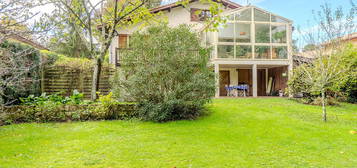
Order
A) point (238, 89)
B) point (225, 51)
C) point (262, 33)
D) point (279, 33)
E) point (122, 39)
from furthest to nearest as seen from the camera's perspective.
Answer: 1. point (238, 89)
2. point (122, 39)
3. point (279, 33)
4. point (262, 33)
5. point (225, 51)

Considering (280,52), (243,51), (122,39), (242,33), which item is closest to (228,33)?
(242,33)

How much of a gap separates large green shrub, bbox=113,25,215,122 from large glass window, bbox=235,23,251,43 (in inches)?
316

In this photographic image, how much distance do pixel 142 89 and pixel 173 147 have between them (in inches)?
126

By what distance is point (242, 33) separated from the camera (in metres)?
15.3

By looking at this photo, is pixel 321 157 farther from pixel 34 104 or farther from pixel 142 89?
pixel 34 104

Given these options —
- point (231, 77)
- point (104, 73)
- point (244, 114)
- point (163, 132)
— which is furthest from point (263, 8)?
point (163, 132)

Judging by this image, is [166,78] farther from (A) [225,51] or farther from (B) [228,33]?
(B) [228,33]

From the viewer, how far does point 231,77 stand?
19.0 metres

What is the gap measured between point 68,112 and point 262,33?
13.1m

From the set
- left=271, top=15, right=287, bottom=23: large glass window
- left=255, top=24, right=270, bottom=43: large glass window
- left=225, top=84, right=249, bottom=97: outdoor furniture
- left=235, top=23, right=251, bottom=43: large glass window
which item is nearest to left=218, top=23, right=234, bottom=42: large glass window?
left=235, top=23, right=251, bottom=43: large glass window

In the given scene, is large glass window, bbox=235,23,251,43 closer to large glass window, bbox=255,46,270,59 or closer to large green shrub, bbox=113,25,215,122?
large glass window, bbox=255,46,270,59

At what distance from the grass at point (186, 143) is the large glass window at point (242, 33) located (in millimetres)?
8456

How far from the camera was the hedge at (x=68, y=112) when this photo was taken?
26.0 ft

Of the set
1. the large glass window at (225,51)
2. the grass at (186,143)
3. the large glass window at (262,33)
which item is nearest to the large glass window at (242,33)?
the large glass window at (262,33)
